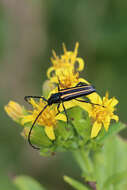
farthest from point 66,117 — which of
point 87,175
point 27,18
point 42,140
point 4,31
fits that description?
point 27,18

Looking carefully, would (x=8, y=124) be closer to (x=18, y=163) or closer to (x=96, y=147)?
(x=18, y=163)

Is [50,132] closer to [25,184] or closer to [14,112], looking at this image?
[14,112]

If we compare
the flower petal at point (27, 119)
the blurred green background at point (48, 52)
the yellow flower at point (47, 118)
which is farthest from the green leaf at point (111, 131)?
the blurred green background at point (48, 52)

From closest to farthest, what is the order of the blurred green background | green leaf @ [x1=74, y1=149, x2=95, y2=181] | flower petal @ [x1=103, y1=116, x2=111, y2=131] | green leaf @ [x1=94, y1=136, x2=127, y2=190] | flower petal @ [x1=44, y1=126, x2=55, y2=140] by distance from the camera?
flower petal @ [x1=103, y1=116, x2=111, y2=131] → flower petal @ [x1=44, y1=126, x2=55, y2=140] → green leaf @ [x1=74, y1=149, x2=95, y2=181] → green leaf @ [x1=94, y1=136, x2=127, y2=190] → the blurred green background

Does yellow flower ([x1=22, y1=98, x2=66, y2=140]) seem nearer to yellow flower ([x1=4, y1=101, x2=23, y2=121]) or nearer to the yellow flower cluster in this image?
the yellow flower cluster

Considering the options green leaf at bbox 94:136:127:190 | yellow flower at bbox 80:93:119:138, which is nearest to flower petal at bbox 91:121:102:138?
yellow flower at bbox 80:93:119:138

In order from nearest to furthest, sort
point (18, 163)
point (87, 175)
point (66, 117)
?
point (66, 117) → point (87, 175) → point (18, 163)

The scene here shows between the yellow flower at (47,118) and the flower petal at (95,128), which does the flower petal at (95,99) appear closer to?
the flower petal at (95,128)

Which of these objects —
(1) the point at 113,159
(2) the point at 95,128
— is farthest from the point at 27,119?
(1) the point at 113,159

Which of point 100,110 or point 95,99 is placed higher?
point 95,99
